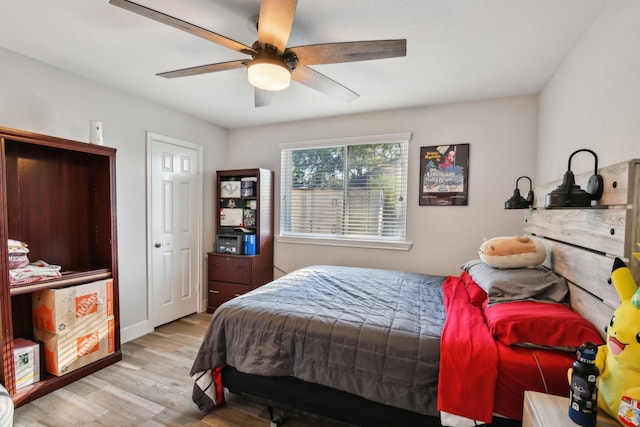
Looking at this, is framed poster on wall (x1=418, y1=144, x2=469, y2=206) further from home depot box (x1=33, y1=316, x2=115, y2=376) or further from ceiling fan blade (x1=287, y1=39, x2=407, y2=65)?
home depot box (x1=33, y1=316, x2=115, y2=376)

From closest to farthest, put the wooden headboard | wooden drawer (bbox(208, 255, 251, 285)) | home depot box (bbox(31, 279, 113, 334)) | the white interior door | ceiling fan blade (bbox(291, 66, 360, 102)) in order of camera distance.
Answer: the wooden headboard < ceiling fan blade (bbox(291, 66, 360, 102)) < home depot box (bbox(31, 279, 113, 334)) < the white interior door < wooden drawer (bbox(208, 255, 251, 285))

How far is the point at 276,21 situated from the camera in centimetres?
132

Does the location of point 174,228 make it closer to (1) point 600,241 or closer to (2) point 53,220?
Result: (2) point 53,220

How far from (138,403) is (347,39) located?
2871 mm

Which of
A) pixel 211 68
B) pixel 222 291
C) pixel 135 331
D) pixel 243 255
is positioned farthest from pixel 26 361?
pixel 211 68

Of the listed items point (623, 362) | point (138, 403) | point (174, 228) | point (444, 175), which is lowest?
point (138, 403)

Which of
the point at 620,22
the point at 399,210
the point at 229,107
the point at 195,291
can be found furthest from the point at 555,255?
the point at 195,291

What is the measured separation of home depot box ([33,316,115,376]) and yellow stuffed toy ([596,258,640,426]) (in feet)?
10.3

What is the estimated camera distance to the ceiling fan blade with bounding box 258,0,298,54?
4.02 ft

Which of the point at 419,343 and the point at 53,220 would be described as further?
the point at 53,220

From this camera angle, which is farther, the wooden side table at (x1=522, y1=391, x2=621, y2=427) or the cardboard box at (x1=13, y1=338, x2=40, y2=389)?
the cardboard box at (x1=13, y1=338, x2=40, y2=389)

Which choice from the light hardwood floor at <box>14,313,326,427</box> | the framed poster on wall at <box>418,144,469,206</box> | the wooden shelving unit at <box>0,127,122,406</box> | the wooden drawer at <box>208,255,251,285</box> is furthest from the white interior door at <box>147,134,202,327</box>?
the framed poster on wall at <box>418,144,469,206</box>

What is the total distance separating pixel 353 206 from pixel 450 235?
1.13 metres

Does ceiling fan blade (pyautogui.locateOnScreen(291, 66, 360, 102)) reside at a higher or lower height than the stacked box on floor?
higher
